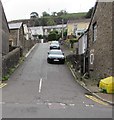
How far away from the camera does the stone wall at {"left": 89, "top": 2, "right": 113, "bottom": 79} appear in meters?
25.0

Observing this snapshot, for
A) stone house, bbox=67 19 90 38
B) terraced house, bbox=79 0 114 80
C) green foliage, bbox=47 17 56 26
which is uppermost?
green foliage, bbox=47 17 56 26

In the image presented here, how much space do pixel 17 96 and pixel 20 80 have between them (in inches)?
334

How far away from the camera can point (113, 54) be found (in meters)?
24.0

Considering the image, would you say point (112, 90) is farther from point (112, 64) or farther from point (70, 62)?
point (70, 62)

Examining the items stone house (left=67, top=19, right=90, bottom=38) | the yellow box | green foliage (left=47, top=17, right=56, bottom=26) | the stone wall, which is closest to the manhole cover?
the yellow box

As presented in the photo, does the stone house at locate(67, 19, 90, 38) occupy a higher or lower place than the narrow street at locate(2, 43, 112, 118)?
higher

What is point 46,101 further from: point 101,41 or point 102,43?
point 101,41

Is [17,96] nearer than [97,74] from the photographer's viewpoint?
Yes

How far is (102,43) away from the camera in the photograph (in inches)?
1075

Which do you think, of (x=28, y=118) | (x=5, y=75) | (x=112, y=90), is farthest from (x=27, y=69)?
(x=28, y=118)

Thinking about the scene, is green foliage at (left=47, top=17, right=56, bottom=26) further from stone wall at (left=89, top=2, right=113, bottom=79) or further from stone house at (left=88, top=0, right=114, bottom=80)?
stone wall at (left=89, top=2, right=113, bottom=79)

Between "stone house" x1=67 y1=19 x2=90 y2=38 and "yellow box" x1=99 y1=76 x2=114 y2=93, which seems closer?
"yellow box" x1=99 y1=76 x2=114 y2=93

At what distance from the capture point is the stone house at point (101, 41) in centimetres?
2495

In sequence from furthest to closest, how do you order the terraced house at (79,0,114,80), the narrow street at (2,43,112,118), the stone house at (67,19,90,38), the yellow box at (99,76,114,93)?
the stone house at (67,19,90,38) < the terraced house at (79,0,114,80) < the yellow box at (99,76,114,93) < the narrow street at (2,43,112,118)
